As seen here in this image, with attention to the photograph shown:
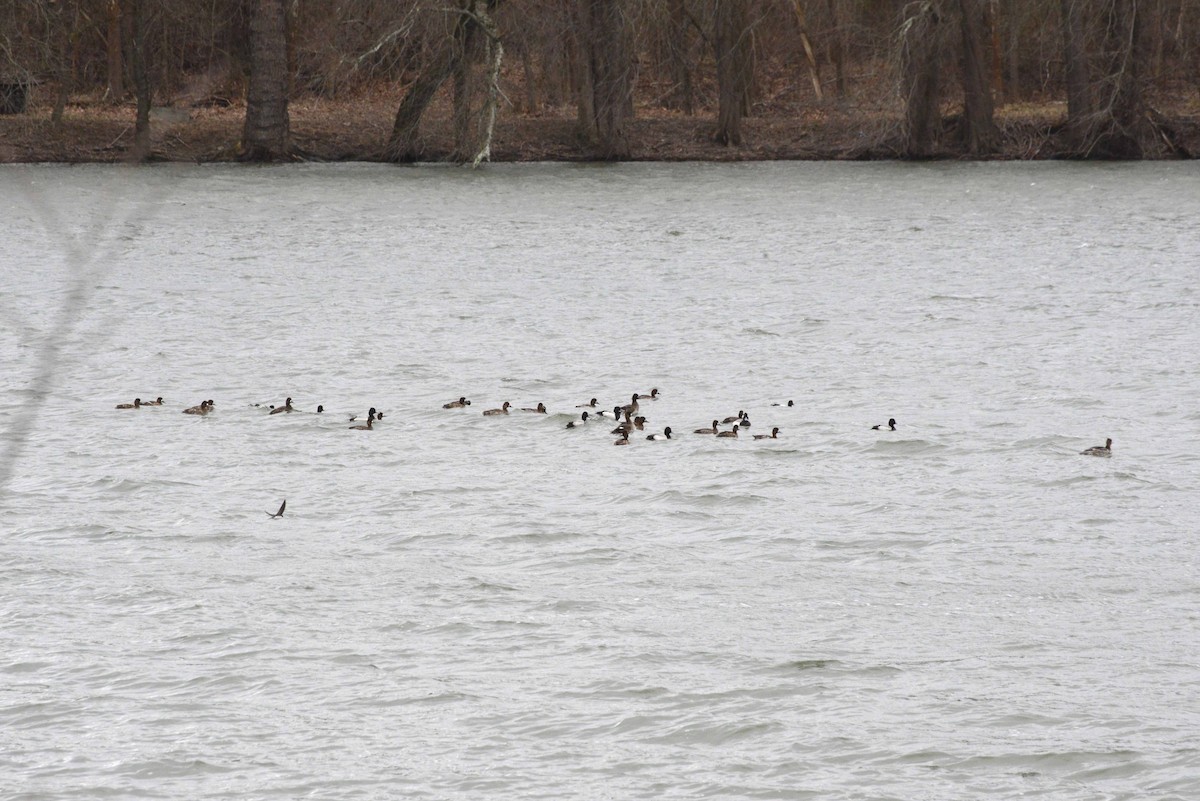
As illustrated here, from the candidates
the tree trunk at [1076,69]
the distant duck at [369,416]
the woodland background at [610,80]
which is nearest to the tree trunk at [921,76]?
the woodland background at [610,80]

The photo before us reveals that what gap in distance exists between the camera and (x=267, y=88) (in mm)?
41812

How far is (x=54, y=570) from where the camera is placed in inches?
384

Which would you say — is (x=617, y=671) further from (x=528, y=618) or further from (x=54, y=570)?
(x=54, y=570)

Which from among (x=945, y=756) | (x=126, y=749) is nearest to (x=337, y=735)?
(x=126, y=749)

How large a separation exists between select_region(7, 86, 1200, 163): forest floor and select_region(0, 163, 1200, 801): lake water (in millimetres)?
19475

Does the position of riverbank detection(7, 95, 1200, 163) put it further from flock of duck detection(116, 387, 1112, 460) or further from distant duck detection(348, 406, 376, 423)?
distant duck detection(348, 406, 376, 423)

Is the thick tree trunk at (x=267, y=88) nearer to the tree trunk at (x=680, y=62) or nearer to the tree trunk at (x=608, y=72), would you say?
the tree trunk at (x=608, y=72)

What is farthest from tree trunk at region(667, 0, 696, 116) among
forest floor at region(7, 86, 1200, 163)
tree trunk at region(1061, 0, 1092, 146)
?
tree trunk at region(1061, 0, 1092, 146)

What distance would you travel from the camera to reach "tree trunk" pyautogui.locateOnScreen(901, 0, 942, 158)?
38906 millimetres

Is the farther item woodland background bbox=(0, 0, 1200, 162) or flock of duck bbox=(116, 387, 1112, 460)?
woodland background bbox=(0, 0, 1200, 162)

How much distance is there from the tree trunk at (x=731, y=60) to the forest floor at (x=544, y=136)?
0.53 meters

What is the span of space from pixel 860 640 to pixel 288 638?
295cm

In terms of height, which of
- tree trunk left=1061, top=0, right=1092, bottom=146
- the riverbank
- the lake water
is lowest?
the lake water

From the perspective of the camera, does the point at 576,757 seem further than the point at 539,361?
No
